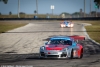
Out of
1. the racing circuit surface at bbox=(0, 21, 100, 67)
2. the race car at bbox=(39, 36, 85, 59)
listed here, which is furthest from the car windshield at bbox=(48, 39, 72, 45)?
the racing circuit surface at bbox=(0, 21, 100, 67)

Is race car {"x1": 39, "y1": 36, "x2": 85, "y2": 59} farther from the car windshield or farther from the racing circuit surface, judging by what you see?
the racing circuit surface

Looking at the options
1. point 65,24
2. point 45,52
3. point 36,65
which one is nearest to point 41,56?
point 45,52

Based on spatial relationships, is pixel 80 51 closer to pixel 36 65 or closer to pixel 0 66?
pixel 36 65

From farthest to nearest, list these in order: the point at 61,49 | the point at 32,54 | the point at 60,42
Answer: the point at 32,54, the point at 60,42, the point at 61,49

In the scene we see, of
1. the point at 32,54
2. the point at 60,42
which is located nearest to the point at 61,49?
the point at 60,42

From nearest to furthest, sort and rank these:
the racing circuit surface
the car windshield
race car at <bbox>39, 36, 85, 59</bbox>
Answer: the racing circuit surface < race car at <bbox>39, 36, 85, 59</bbox> < the car windshield

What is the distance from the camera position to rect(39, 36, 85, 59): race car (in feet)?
61.3

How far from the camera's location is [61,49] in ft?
61.5

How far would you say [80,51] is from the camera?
19594 mm

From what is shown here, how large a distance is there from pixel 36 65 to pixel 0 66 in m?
1.52

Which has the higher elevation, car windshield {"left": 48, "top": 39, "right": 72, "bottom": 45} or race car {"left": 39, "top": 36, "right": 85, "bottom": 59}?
car windshield {"left": 48, "top": 39, "right": 72, "bottom": 45}

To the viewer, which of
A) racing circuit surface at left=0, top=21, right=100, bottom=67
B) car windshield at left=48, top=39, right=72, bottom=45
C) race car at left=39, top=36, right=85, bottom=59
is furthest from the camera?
car windshield at left=48, top=39, right=72, bottom=45

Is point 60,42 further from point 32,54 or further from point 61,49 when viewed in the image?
point 32,54

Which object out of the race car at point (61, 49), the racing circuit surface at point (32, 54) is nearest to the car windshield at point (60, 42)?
the race car at point (61, 49)
